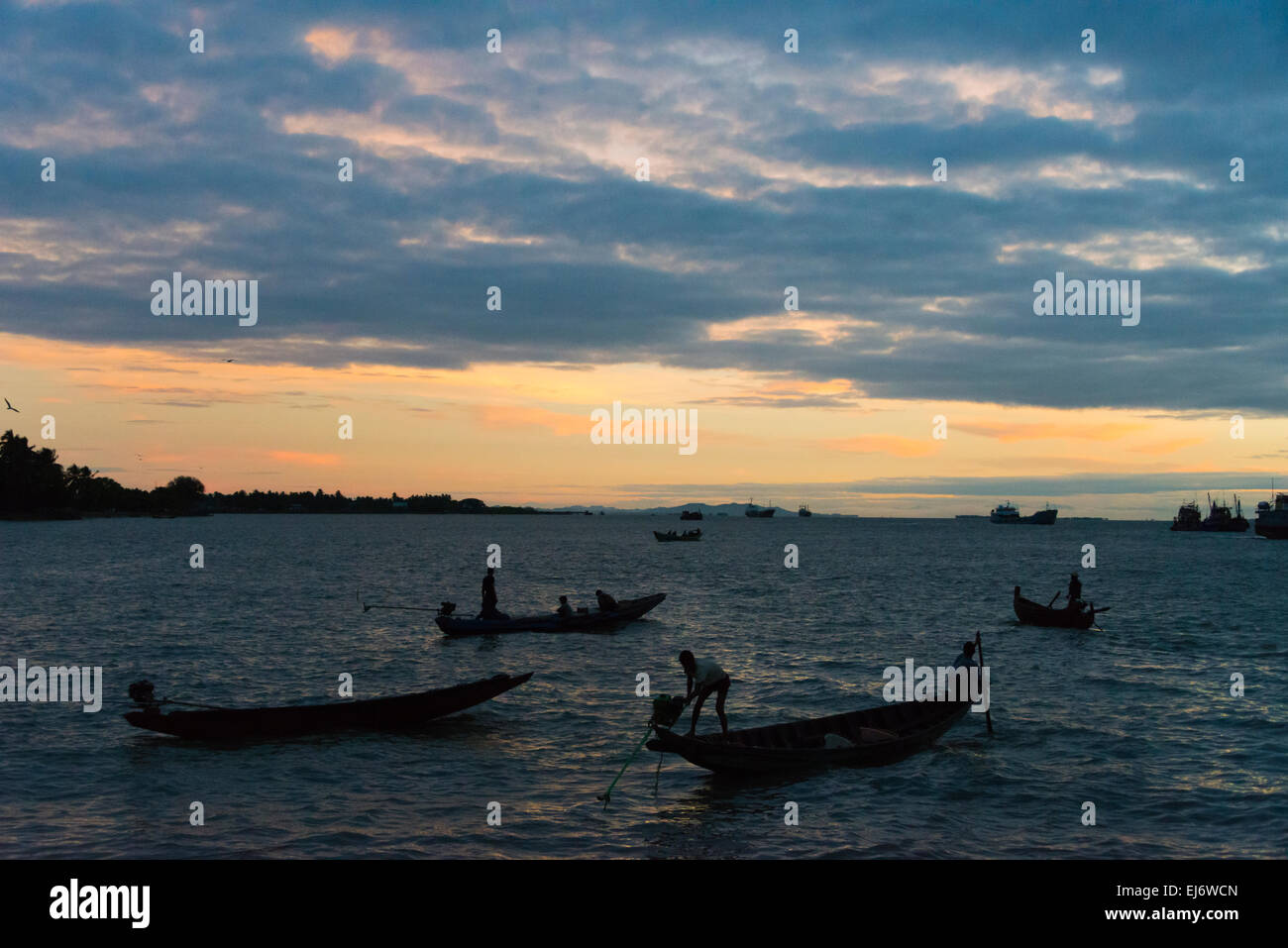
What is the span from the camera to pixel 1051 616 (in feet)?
150

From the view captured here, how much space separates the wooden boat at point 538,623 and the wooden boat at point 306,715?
17.0 meters

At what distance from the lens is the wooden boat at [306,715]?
20.7 m

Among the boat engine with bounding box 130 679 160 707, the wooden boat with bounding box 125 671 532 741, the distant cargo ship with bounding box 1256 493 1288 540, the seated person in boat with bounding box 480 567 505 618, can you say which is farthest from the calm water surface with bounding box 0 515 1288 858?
the distant cargo ship with bounding box 1256 493 1288 540

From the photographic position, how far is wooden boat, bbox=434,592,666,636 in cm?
4031

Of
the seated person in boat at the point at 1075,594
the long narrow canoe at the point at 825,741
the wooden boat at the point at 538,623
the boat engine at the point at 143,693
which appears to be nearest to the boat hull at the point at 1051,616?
the seated person in boat at the point at 1075,594

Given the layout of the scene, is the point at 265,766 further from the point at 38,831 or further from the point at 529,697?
the point at 529,697

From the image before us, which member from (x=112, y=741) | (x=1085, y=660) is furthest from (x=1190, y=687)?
(x=112, y=741)

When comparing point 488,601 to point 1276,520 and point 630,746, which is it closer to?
point 630,746

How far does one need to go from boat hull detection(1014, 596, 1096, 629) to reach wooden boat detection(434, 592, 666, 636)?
20724mm

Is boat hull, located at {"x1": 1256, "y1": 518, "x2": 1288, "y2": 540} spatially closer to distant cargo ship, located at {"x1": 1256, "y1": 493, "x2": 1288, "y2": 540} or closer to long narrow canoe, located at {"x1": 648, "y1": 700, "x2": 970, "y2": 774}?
distant cargo ship, located at {"x1": 1256, "y1": 493, "x2": 1288, "y2": 540}

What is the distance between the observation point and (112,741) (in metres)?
21.4

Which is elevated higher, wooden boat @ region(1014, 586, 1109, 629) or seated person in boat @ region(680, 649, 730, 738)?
seated person in boat @ region(680, 649, 730, 738)

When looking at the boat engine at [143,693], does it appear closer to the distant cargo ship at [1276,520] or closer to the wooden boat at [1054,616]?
the wooden boat at [1054,616]
